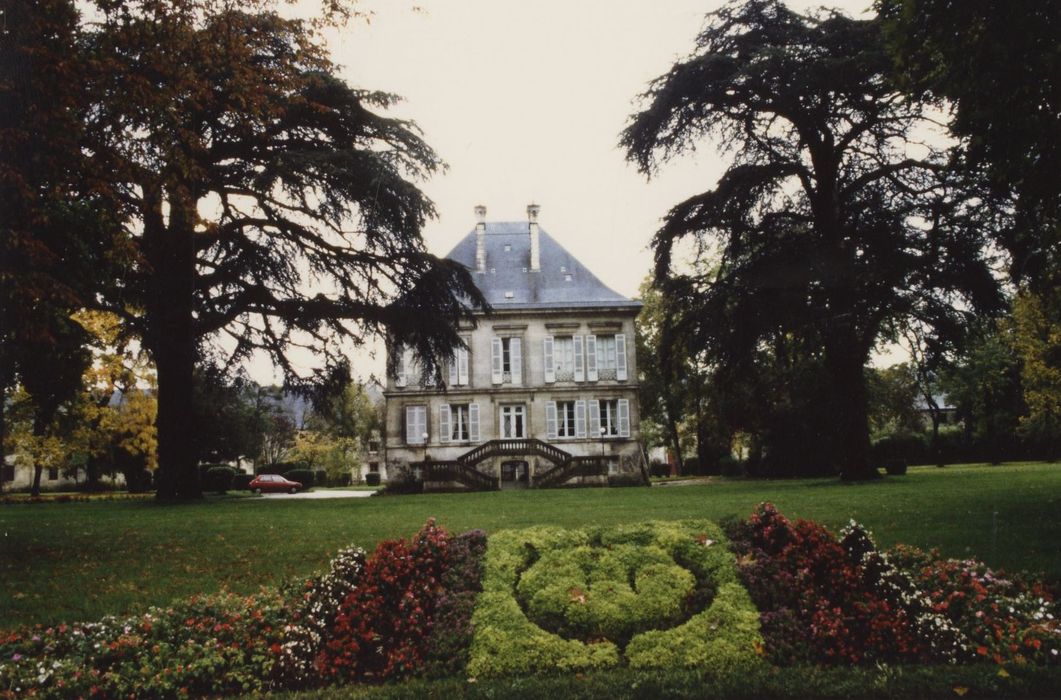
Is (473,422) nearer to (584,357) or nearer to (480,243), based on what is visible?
(584,357)

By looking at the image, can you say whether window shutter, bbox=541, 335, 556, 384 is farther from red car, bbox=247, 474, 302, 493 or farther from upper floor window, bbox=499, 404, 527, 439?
red car, bbox=247, 474, 302, 493

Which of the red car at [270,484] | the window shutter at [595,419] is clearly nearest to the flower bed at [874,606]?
the window shutter at [595,419]

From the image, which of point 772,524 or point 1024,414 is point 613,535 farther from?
point 1024,414

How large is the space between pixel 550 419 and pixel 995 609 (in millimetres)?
30256

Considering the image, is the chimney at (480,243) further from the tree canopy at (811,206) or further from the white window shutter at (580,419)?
the tree canopy at (811,206)

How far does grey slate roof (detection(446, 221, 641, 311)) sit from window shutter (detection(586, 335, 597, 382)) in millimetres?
1591

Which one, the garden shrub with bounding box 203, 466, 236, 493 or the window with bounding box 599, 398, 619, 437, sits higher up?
the window with bounding box 599, 398, 619, 437

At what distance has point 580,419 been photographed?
35.4 meters

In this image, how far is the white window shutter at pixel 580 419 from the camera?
35.2 m

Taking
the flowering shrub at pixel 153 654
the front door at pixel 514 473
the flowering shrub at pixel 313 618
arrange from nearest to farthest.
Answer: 1. the flowering shrub at pixel 153 654
2. the flowering shrub at pixel 313 618
3. the front door at pixel 514 473

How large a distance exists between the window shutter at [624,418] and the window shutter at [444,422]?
7733 millimetres

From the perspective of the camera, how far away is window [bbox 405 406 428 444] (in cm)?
3522

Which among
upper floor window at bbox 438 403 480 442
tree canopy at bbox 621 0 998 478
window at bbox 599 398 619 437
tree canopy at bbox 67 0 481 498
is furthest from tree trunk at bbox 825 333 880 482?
upper floor window at bbox 438 403 480 442

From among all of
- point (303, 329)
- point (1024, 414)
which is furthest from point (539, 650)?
point (1024, 414)
